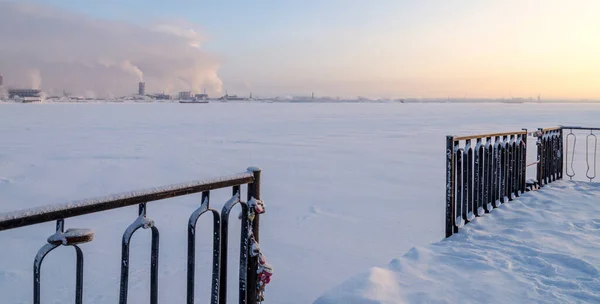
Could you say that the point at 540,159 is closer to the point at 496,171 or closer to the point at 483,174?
the point at 496,171

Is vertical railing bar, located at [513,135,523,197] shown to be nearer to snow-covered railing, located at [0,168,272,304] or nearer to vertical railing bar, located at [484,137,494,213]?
vertical railing bar, located at [484,137,494,213]

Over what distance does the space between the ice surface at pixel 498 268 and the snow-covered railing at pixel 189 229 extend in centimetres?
93

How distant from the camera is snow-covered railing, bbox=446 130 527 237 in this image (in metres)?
5.02

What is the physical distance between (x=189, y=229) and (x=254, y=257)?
1.74 ft

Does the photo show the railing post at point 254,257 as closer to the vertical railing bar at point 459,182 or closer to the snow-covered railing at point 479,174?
the snow-covered railing at point 479,174

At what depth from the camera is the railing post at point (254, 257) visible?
2.66m

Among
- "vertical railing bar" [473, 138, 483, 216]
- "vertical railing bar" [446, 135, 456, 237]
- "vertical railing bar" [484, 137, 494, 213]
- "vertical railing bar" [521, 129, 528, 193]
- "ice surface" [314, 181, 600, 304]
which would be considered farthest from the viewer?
"vertical railing bar" [521, 129, 528, 193]

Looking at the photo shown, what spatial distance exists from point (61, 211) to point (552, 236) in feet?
16.5

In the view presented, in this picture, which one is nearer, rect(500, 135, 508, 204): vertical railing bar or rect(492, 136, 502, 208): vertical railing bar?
rect(492, 136, 502, 208): vertical railing bar

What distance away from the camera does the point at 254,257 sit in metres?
2.73

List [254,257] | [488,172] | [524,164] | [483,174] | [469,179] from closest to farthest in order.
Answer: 1. [254,257]
2. [469,179]
3. [483,174]
4. [488,172]
5. [524,164]

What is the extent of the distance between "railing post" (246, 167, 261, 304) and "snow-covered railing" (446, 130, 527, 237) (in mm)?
2872

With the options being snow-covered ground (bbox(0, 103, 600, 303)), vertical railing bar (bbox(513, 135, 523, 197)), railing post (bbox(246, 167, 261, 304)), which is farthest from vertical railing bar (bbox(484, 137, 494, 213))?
railing post (bbox(246, 167, 261, 304))

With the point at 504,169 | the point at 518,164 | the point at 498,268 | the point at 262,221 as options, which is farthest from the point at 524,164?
the point at 262,221
